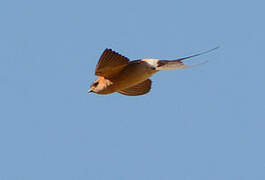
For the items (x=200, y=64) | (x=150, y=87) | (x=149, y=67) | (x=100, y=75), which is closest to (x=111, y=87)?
(x=100, y=75)

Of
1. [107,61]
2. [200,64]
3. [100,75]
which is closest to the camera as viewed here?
[200,64]

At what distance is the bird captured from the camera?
6.32 meters

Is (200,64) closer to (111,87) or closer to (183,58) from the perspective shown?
(183,58)

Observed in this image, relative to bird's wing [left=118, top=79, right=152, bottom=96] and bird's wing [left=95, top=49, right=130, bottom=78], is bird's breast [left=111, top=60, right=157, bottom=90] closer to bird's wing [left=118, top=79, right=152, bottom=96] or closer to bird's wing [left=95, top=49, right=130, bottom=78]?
bird's wing [left=95, top=49, right=130, bottom=78]

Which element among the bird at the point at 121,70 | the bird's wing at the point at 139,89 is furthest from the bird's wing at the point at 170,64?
the bird's wing at the point at 139,89

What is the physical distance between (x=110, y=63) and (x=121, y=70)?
1.41 feet

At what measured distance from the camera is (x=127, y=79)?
667 centimetres

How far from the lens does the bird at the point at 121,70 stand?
20.7 ft

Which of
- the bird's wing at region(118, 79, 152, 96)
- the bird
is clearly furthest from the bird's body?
the bird's wing at region(118, 79, 152, 96)

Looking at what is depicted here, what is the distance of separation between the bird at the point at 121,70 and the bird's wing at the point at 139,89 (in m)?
0.92

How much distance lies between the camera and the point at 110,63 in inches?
249

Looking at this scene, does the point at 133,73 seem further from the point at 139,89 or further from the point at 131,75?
the point at 139,89

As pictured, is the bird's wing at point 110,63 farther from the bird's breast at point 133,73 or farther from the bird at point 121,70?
the bird's breast at point 133,73

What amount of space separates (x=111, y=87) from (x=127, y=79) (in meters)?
0.30
